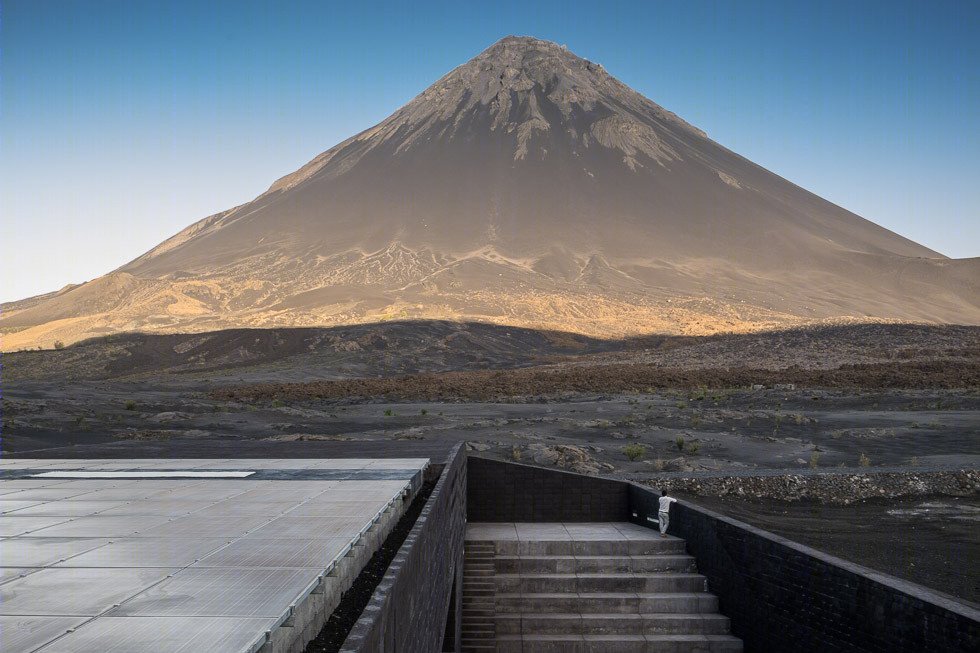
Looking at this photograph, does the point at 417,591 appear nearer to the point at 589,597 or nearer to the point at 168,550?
the point at 168,550

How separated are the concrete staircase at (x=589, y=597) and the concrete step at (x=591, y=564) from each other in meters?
0.01

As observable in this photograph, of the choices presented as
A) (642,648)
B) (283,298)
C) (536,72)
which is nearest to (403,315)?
(283,298)

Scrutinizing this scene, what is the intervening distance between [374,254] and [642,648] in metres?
94.7

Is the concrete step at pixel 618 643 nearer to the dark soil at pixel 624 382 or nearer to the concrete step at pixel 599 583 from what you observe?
the concrete step at pixel 599 583

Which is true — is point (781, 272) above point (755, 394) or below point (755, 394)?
above

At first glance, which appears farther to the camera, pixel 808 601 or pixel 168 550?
pixel 808 601

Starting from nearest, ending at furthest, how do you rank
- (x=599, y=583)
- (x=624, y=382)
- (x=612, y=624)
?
1. (x=612, y=624)
2. (x=599, y=583)
3. (x=624, y=382)

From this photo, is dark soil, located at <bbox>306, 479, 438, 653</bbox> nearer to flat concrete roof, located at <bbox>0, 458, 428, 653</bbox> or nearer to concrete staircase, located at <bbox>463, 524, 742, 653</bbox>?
flat concrete roof, located at <bbox>0, 458, 428, 653</bbox>

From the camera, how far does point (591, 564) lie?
1133 centimetres

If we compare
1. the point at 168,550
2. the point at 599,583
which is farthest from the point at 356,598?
the point at 599,583

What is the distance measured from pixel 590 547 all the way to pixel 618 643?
1554 millimetres

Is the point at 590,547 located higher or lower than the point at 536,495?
lower

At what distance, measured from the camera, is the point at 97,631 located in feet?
11.5

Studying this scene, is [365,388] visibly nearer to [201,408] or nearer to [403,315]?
[201,408]
